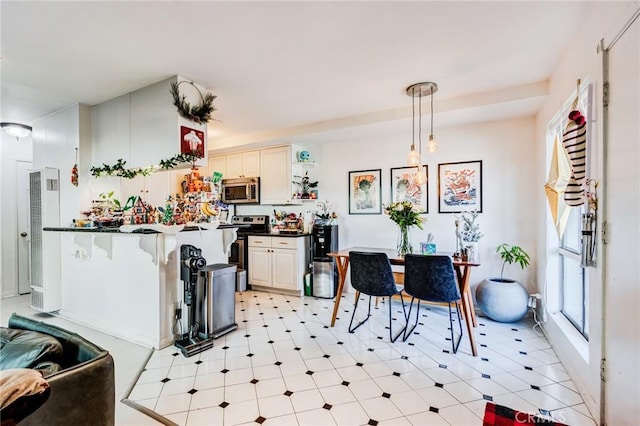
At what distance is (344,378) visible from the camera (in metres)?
2.20

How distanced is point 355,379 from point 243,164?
13.3 feet

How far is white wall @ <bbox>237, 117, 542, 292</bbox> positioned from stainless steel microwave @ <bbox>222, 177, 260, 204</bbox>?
1.45 metres

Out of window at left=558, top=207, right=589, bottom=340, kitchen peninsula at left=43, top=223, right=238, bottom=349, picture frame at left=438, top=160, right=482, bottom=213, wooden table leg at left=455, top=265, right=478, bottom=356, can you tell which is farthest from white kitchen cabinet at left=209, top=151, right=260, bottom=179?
window at left=558, top=207, right=589, bottom=340

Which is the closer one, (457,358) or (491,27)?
(491,27)

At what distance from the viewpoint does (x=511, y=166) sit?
3.54m

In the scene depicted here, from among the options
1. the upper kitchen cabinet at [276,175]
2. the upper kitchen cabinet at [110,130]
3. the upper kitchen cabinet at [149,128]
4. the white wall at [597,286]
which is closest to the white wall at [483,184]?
the upper kitchen cabinet at [276,175]

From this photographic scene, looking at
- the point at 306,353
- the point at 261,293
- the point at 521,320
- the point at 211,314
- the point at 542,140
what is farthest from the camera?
the point at 261,293

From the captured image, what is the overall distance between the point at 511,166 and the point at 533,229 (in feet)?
2.64

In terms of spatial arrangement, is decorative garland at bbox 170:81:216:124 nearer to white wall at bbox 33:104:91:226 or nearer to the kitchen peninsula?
the kitchen peninsula

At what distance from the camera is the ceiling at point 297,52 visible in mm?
1846

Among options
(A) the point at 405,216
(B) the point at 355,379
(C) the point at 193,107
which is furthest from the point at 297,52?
(B) the point at 355,379

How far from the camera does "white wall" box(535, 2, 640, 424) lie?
1.36 metres

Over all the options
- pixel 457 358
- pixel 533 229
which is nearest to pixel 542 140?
pixel 533 229

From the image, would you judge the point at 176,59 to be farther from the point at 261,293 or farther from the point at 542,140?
the point at 542,140
